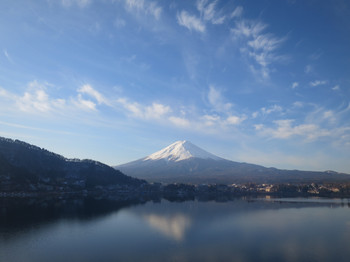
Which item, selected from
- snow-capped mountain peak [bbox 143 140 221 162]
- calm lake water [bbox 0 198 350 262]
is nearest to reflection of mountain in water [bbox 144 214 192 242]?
calm lake water [bbox 0 198 350 262]

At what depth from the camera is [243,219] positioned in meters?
33.9

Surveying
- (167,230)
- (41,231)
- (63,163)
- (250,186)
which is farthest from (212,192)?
(41,231)

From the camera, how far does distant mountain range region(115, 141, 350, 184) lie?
126438 millimetres

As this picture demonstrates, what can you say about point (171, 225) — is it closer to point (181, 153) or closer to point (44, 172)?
point (44, 172)

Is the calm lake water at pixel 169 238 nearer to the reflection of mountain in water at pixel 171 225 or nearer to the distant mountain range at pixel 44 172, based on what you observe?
the reflection of mountain in water at pixel 171 225

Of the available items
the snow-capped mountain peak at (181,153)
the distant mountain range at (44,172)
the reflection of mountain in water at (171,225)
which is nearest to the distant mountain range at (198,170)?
the snow-capped mountain peak at (181,153)

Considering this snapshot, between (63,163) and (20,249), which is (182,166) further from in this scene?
(20,249)

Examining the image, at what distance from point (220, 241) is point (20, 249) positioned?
1624cm

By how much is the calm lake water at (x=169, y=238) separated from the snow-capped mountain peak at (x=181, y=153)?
135 metres

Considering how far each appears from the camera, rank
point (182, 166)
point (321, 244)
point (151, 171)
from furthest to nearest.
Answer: point (182, 166), point (151, 171), point (321, 244)

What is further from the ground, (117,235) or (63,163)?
(63,163)

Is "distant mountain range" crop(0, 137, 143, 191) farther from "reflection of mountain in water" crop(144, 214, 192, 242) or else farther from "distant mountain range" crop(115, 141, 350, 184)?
"reflection of mountain in water" crop(144, 214, 192, 242)

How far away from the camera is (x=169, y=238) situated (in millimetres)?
23031

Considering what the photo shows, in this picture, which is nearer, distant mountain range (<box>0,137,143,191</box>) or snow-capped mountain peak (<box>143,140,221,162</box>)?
distant mountain range (<box>0,137,143,191</box>)
